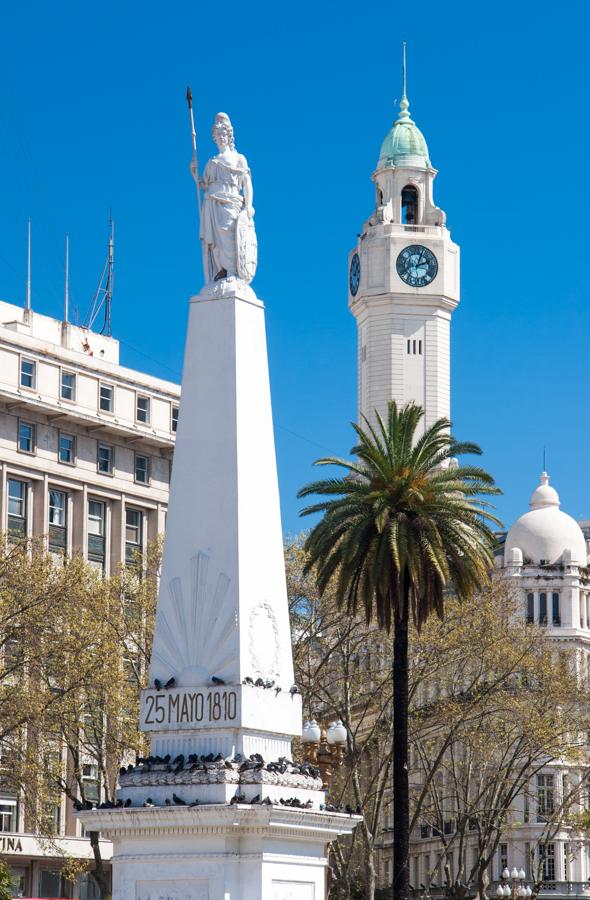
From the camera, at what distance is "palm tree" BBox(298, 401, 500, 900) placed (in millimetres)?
50000

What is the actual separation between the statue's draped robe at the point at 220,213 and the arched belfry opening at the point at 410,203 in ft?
384

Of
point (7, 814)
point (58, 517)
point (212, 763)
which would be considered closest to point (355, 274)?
point (58, 517)

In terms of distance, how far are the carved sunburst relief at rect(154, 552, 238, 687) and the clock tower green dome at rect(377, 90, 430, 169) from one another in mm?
120606

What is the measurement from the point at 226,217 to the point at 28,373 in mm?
47918

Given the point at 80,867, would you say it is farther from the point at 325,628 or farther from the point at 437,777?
the point at 437,777

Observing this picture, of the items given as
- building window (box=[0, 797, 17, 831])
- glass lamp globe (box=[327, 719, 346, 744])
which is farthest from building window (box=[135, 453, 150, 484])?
glass lamp globe (box=[327, 719, 346, 744])

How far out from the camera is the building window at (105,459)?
8575cm

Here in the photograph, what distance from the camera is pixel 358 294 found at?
5846 inches

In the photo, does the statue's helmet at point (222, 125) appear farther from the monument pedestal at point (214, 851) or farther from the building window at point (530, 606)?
the building window at point (530, 606)

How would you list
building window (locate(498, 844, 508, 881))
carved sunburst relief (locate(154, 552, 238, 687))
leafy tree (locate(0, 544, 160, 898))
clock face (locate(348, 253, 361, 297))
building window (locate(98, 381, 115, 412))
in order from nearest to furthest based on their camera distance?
carved sunburst relief (locate(154, 552, 238, 687)) < leafy tree (locate(0, 544, 160, 898)) < building window (locate(98, 381, 115, 412)) < building window (locate(498, 844, 508, 881)) < clock face (locate(348, 253, 361, 297))

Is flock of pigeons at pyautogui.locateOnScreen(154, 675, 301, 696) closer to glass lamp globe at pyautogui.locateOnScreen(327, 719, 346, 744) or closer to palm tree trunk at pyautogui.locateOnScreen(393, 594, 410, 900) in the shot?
glass lamp globe at pyautogui.locateOnScreen(327, 719, 346, 744)

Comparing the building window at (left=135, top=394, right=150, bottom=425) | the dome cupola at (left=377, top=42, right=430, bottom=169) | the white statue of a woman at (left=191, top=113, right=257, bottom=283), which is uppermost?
the dome cupola at (left=377, top=42, right=430, bottom=169)

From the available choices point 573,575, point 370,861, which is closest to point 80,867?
point 370,861

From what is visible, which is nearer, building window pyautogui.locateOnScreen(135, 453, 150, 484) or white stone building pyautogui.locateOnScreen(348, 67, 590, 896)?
building window pyautogui.locateOnScreen(135, 453, 150, 484)
